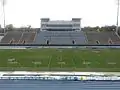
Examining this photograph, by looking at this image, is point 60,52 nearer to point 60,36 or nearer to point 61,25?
point 60,36

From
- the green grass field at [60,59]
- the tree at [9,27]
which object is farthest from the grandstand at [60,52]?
the tree at [9,27]

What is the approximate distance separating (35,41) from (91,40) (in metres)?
3.92

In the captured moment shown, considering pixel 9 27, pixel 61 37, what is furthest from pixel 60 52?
pixel 9 27

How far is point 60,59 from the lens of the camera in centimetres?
1672

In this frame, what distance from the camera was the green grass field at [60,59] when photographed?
14883 millimetres

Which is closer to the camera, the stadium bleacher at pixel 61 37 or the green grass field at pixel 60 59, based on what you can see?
the green grass field at pixel 60 59

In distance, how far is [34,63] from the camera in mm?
15789

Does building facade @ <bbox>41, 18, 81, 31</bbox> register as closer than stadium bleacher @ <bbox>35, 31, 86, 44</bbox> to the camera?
No

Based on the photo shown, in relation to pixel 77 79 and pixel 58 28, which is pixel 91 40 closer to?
pixel 58 28

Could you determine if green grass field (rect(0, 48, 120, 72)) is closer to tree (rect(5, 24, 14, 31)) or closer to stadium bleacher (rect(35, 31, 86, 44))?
stadium bleacher (rect(35, 31, 86, 44))

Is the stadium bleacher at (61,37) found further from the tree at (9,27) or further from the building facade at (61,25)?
the tree at (9,27)

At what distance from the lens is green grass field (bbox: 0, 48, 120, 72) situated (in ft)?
48.8

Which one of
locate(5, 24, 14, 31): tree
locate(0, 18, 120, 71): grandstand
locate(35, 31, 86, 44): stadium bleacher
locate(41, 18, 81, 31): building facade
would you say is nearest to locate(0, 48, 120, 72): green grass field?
locate(0, 18, 120, 71): grandstand

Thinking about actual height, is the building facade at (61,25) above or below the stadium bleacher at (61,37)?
above
